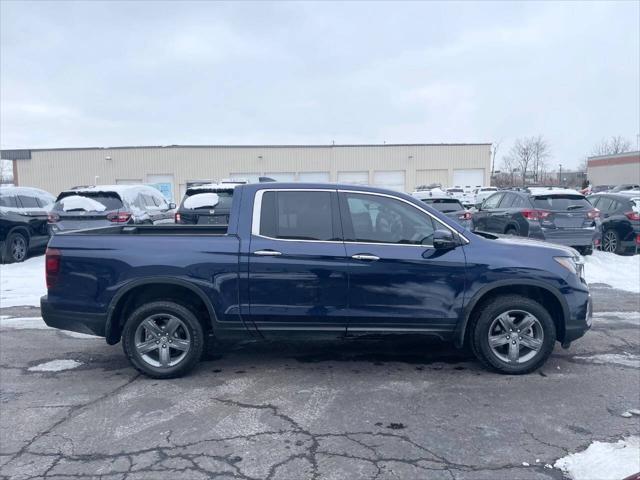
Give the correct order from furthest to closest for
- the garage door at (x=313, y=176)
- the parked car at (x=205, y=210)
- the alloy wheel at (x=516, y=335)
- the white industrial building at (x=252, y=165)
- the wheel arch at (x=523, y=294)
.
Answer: the garage door at (x=313, y=176), the white industrial building at (x=252, y=165), the parked car at (x=205, y=210), the alloy wheel at (x=516, y=335), the wheel arch at (x=523, y=294)

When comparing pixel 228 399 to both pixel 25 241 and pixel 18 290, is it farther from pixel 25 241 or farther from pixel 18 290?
pixel 25 241

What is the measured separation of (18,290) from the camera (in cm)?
980

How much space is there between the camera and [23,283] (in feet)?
34.1

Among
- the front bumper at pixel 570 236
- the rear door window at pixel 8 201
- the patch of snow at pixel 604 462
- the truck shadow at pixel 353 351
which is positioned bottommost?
the patch of snow at pixel 604 462

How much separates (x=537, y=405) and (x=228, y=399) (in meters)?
2.62

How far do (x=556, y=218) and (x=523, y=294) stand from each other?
7061 mm

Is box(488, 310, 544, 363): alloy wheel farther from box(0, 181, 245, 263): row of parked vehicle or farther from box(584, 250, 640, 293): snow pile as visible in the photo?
box(0, 181, 245, 263): row of parked vehicle

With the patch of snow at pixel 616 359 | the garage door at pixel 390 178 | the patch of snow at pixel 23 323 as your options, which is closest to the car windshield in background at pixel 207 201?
the patch of snow at pixel 23 323

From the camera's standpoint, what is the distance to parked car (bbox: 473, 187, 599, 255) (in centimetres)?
1154

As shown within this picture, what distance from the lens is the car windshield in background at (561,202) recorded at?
1169 cm

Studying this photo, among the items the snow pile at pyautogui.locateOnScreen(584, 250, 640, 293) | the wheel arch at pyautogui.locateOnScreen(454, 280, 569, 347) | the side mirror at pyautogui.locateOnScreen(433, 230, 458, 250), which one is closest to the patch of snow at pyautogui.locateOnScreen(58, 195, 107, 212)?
the side mirror at pyautogui.locateOnScreen(433, 230, 458, 250)

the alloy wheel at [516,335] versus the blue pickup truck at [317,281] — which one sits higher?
the blue pickup truck at [317,281]

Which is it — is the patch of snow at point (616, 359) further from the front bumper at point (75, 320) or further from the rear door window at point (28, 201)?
the rear door window at point (28, 201)

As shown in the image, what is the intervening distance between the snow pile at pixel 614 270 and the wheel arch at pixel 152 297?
7.96 metres
